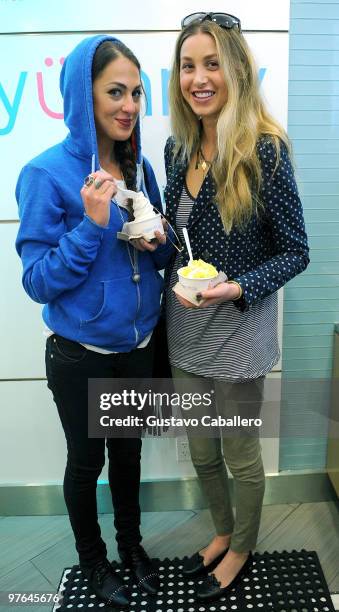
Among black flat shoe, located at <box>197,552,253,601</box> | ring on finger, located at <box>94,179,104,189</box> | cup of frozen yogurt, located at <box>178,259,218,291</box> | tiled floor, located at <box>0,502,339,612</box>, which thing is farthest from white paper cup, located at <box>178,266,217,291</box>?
tiled floor, located at <box>0,502,339,612</box>

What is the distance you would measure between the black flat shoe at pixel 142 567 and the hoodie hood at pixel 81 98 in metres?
1.33

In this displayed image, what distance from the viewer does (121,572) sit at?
1.62 metres

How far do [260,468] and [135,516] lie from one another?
503mm

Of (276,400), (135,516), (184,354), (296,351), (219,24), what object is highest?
(219,24)

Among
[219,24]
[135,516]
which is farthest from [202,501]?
[219,24]

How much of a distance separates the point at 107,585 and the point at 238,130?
59.3 inches

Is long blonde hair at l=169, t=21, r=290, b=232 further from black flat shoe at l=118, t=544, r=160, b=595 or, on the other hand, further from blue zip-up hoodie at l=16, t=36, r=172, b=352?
black flat shoe at l=118, t=544, r=160, b=595

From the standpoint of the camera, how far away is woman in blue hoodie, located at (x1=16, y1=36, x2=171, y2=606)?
1.13 m

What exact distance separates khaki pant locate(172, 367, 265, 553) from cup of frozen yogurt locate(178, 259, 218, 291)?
1.22ft

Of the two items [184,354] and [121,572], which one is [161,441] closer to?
[121,572]

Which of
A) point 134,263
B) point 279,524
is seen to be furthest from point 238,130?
point 279,524

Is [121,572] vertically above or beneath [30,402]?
beneath

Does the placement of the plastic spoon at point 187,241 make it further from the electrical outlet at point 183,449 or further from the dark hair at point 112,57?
the electrical outlet at point 183,449

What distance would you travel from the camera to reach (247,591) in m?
1.53
